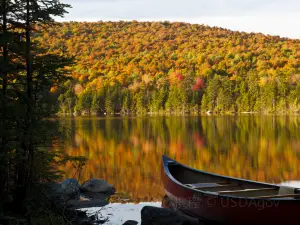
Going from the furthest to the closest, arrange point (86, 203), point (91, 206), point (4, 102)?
point (86, 203) < point (91, 206) < point (4, 102)

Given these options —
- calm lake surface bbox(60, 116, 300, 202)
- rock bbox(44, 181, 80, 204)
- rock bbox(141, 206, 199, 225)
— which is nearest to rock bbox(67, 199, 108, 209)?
rock bbox(44, 181, 80, 204)

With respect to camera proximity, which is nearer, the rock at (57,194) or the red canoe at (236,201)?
the red canoe at (236,201)

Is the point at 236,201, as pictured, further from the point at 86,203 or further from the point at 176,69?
the point at 176,69

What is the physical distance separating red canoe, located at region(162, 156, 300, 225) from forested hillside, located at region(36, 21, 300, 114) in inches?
2356

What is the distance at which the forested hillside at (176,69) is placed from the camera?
8988cm

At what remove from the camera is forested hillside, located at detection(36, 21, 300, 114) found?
295ft

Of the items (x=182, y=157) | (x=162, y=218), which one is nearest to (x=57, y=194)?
(x=162, y=218)

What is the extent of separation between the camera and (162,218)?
985 centimetres

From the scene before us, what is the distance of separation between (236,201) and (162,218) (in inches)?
74.5

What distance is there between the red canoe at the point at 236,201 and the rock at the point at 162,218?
525 millimetres

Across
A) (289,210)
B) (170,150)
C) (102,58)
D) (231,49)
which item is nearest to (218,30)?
(231,49)

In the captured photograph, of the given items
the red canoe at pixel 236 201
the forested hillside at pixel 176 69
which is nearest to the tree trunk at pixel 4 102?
the red canoe at pixel 236 201

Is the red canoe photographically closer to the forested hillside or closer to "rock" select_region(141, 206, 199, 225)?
"rock" select_region(141, 206, 199, 225)

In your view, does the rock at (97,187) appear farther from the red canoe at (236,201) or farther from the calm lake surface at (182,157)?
the red canoe at (236,201)
